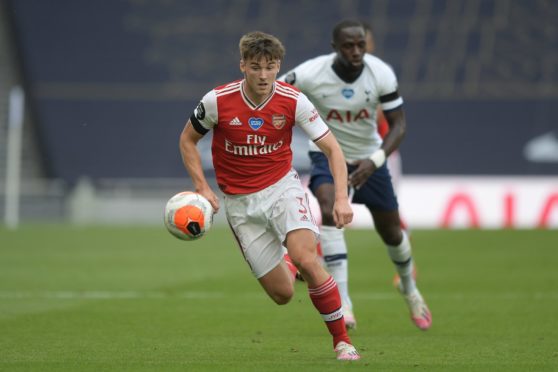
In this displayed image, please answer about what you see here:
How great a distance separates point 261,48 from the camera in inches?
289

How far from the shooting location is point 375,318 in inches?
403

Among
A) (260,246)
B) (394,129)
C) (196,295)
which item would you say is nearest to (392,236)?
(394,129)

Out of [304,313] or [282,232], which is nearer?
[282,232]

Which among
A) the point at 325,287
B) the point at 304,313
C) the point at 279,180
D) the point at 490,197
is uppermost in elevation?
the point at 279,180

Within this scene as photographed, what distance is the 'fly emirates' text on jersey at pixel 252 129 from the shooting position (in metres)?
7.63

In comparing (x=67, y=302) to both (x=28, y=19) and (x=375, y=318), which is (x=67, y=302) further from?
(x=28, y=19)

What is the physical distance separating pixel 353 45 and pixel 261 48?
2349 millimetres

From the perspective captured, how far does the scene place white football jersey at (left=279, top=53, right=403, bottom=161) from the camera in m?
9.71

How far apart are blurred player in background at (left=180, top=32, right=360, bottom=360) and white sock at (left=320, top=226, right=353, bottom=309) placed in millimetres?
1433

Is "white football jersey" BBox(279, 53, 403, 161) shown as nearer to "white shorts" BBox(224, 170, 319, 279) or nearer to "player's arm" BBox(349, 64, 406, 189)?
"player's arm" BBox(349, 64, 406, 189)

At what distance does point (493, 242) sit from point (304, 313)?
419 inches

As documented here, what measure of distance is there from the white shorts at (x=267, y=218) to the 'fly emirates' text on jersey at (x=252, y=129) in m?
0.07

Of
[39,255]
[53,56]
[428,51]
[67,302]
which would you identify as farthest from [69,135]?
[67,302]

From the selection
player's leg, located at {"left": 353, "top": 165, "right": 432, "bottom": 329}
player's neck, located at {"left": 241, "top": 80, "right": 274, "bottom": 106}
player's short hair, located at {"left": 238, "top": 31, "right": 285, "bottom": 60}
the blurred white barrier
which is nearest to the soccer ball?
player's neck, located at {"left": 241, "top": 80, "right": 274, "bottom": 106}
